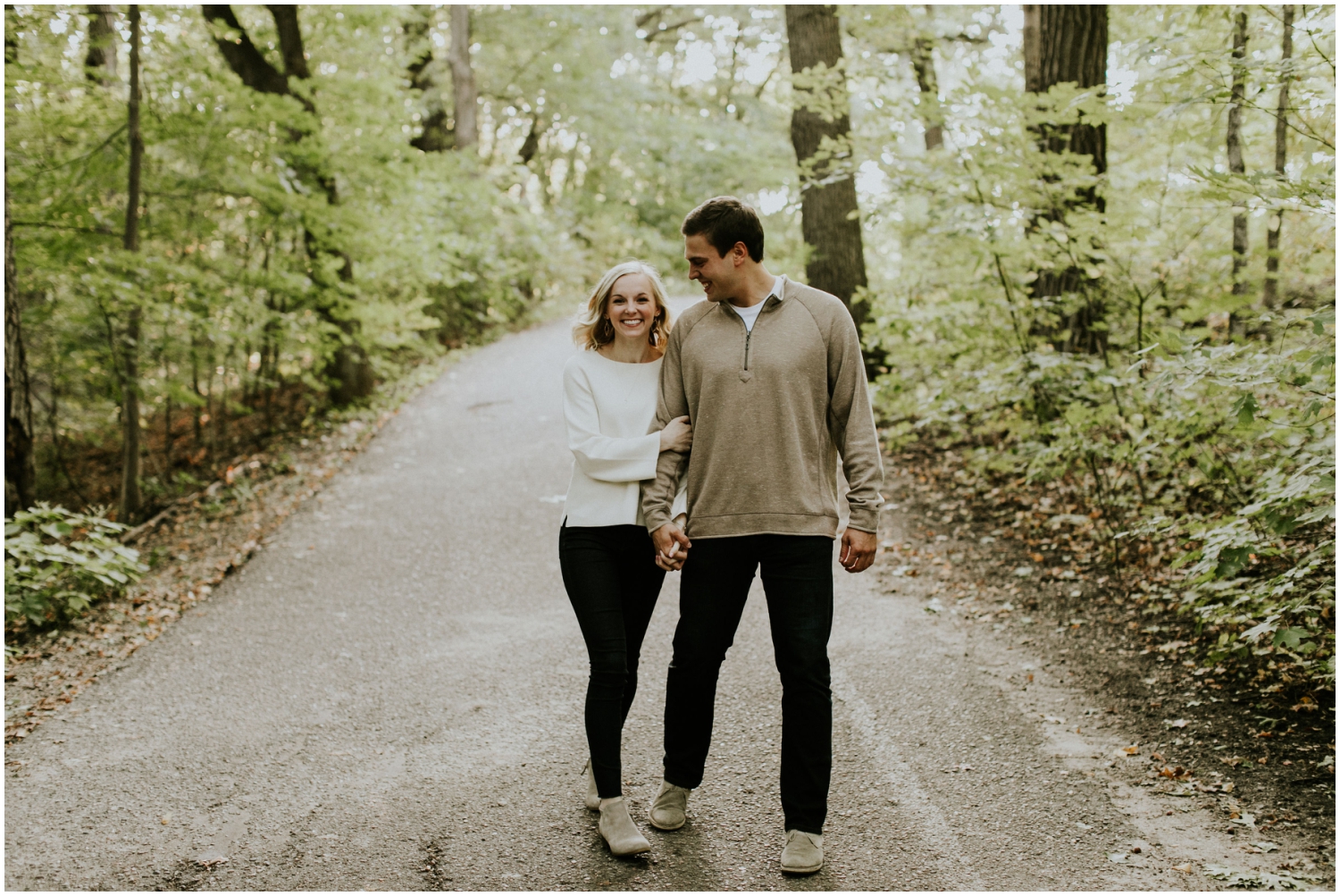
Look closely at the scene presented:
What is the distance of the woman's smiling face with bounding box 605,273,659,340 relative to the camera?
10.8 feet

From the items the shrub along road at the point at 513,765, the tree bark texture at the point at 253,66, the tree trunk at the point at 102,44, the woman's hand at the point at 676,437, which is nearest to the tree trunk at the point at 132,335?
the tree trunk at the point at 102,44

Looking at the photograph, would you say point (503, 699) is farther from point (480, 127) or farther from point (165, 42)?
point (480, 127)

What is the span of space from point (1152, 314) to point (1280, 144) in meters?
1.43

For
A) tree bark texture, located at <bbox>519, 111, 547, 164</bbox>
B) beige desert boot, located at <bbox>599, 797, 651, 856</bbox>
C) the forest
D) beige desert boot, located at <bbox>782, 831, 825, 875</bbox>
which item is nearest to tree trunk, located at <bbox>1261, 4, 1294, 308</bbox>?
the forest

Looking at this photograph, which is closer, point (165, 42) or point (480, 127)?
point (165, 42)

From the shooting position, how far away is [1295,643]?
340cm

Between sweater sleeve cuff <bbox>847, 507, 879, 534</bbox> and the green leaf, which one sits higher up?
the green leaf

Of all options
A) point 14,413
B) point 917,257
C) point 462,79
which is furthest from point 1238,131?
point 462,79

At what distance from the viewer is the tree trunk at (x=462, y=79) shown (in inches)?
740

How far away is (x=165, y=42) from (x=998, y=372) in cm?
831

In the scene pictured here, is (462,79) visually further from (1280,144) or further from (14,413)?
(1280,144)

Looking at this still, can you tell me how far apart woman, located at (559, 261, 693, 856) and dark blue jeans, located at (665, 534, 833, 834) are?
0.24 metres

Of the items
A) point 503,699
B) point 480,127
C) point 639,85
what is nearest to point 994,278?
point 503,699

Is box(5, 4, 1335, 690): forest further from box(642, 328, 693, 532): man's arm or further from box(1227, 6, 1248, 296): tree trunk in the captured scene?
box(642, 328, 693, 532): man's arm
